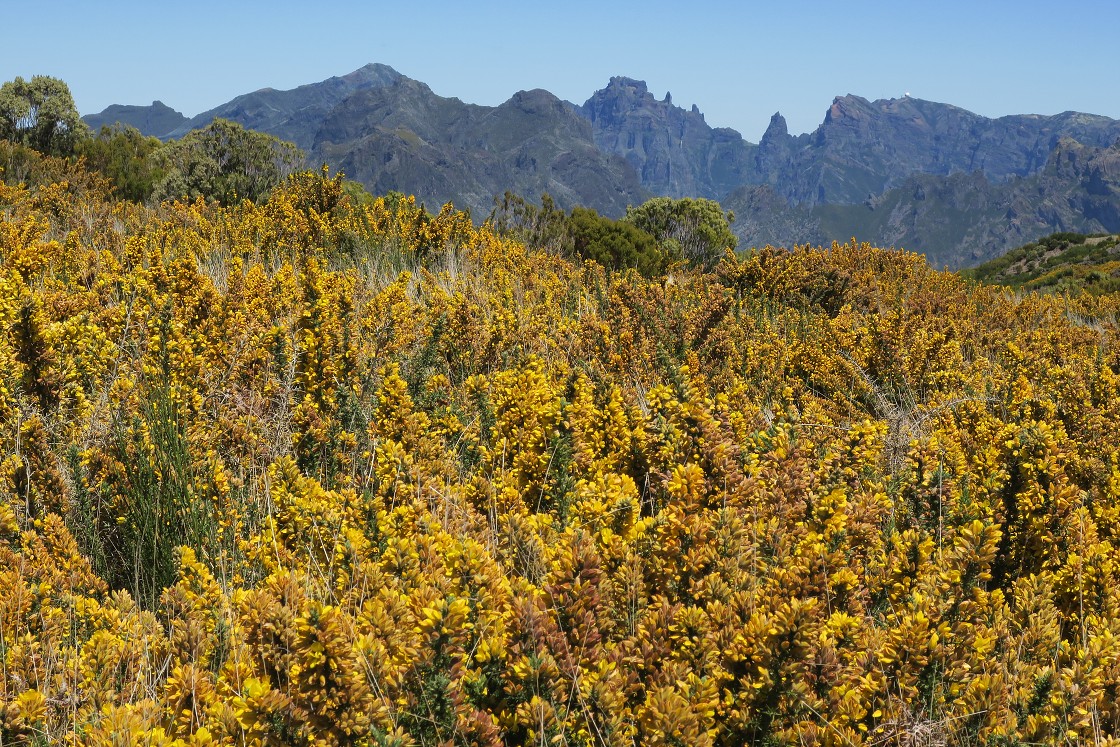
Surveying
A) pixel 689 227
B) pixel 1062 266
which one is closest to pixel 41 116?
pixel 689 227

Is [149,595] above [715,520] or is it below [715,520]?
below

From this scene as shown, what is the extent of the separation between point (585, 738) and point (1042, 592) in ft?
4.81

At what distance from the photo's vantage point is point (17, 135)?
20.9 meters

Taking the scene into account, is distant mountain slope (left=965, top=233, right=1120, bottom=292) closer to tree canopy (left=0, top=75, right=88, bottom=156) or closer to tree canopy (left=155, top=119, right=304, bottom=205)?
tree canopy (left=155, top=119, right=304, bottom=205)

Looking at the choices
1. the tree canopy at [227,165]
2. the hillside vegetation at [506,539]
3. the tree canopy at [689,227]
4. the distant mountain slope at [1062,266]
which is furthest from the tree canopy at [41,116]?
the distant mountain slope at [1062,266]

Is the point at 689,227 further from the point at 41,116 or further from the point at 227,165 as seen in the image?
the point at 41,116

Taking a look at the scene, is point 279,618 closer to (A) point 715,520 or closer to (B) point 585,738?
(B) point 585,738

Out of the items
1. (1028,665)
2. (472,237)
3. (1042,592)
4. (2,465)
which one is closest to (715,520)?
(1028,665)

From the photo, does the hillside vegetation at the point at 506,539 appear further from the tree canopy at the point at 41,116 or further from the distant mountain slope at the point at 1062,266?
the distant mountain slope at the point at 1062,266

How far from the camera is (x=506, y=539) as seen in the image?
2.19 m

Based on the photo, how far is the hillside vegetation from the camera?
1.60 meters

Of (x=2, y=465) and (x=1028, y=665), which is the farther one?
(x=2, y=465)

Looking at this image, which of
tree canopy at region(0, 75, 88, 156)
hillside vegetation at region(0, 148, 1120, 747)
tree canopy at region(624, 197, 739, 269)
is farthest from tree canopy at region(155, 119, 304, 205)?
hillside vegetation at region(0, 148, 1120, 747)

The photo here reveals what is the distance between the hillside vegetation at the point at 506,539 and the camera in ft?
5.25
